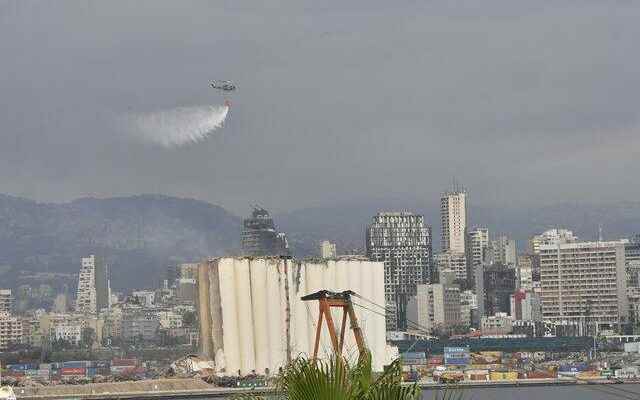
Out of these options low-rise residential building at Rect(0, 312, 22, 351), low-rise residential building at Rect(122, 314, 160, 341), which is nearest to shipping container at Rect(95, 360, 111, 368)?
low-rise residential building at Rect(122, 314, 160, 341)

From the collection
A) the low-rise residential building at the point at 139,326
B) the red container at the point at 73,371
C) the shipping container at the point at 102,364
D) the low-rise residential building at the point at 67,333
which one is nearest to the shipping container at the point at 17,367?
the red container at the point at 73,371

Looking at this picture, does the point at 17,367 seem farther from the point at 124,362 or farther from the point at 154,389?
the point at 154,389

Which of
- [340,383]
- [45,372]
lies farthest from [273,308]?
[340,383]

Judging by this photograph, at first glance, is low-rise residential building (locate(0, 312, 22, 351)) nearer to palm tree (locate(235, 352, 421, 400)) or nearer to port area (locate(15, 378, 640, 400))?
port area (locate(15, 378, 640, 400))

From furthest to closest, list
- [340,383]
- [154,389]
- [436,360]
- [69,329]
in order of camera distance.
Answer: [69,329] < [436,360] < [154,389] < [340,383]

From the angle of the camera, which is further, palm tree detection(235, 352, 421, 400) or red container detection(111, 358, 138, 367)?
red container detection(111, 358, 138, 367)
